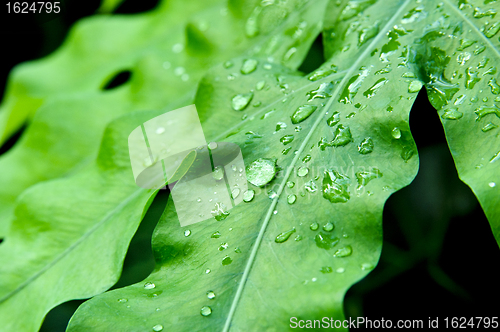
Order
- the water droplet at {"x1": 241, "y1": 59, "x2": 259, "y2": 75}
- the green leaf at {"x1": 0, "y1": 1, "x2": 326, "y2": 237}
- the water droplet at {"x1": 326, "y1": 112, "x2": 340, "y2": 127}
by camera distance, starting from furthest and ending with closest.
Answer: the green leaf at {"x1": 0, "y1": 1, "x2": 326, "y2": 237} → the water droplet at {"x1": 241, "y1": 59, "x2": 259, "y2": 75} → the water droplet at {"x1": 326, "y1": 112, "x2": 340, "y2": 127}

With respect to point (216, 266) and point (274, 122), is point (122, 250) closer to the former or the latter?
point (216, 266)

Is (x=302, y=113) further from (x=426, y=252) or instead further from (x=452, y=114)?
(x=426, y=252)

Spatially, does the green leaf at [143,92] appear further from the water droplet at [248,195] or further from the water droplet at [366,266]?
the water droplet at [366,266]

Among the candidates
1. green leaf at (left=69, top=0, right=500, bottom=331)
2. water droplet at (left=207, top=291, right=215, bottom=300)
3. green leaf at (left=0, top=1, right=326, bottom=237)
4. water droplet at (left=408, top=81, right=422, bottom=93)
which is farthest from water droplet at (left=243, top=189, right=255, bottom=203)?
green leaf at (left=0, top=1, right=326, bottom=237)

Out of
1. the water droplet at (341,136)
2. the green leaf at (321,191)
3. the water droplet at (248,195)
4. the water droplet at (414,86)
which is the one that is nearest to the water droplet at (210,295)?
the green leaf at (321,191)

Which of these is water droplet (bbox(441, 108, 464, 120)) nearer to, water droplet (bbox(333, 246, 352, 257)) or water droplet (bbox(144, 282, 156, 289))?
water droplet (bbox(333, 246, 352, 257))

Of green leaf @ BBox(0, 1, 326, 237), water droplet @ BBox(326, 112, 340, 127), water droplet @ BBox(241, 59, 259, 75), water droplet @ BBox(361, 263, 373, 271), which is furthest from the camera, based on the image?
green leaf @ BBox(0, 1, 326, 237)

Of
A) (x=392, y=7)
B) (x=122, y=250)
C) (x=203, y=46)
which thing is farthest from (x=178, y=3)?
(x=122, y=250)

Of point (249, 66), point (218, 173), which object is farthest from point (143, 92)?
point (218, 173)
